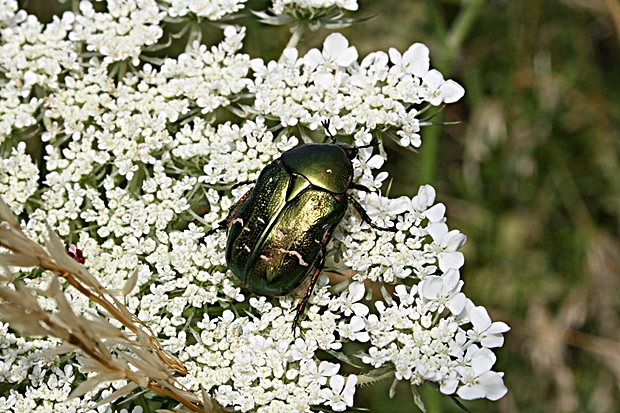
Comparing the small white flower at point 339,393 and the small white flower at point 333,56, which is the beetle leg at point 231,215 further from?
the small white flower at point 339,393

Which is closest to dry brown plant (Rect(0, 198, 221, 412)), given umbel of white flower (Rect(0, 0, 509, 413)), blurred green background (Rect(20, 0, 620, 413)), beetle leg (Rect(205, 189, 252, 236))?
umbel of white flower (Rect(0, 0, 509, 413))

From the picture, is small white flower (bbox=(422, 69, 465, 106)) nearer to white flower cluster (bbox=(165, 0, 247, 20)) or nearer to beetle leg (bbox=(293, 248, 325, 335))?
beetle leg (bbox=(293, 248, 325, 335))

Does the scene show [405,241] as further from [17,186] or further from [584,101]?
[584,101]

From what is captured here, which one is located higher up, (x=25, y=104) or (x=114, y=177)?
(x=25, y=104)

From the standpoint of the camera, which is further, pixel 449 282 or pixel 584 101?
pixel 584 101

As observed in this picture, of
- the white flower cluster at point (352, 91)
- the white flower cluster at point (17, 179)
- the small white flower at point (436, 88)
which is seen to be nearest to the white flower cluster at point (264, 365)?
the white flower cluster at point (352, 91)

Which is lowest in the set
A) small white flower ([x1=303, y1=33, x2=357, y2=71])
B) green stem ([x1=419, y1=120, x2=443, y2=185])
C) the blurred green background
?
the blurred green background

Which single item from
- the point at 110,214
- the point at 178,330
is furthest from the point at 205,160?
the point at 178,330
